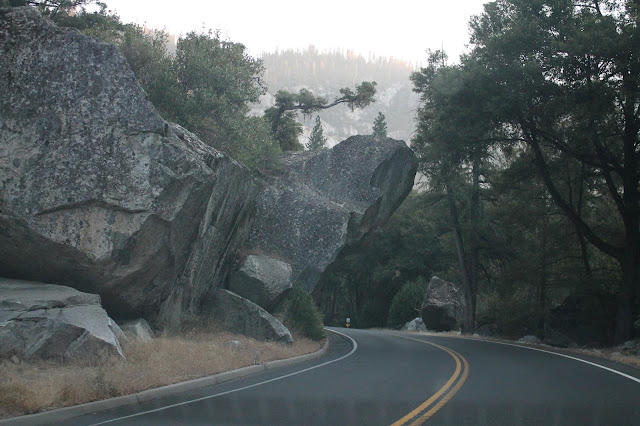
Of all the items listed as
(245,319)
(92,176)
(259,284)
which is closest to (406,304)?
(259,284)

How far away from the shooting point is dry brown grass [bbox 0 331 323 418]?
9.38 metres

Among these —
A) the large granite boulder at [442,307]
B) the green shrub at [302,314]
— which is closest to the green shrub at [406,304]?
the large granite boulder at [442,307]

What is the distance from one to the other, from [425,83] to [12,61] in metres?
28.6

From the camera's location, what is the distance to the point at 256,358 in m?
16.9

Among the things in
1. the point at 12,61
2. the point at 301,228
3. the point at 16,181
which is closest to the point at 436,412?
the point at 16,181

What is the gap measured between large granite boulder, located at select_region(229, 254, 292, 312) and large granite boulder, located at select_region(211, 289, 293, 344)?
65.1 inches

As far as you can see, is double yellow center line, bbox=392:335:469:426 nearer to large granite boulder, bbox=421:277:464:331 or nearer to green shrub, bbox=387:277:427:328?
large granite boulder, bbox=421:277:464:331

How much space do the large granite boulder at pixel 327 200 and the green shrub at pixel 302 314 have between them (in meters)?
2.65

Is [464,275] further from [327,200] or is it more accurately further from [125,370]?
[125,370]

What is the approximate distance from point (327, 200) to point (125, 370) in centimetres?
1860

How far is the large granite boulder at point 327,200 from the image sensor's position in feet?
92.9

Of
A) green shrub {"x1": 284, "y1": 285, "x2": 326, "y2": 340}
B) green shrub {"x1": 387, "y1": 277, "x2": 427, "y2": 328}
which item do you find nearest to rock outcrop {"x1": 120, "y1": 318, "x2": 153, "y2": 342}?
green shrub {"x1": 284, "y1": 285, "x2": 326, "y2": 340}

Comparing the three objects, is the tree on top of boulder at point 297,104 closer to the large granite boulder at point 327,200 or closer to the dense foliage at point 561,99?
the large granite boulder at point 327,200

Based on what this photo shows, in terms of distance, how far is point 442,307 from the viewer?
43094mm
